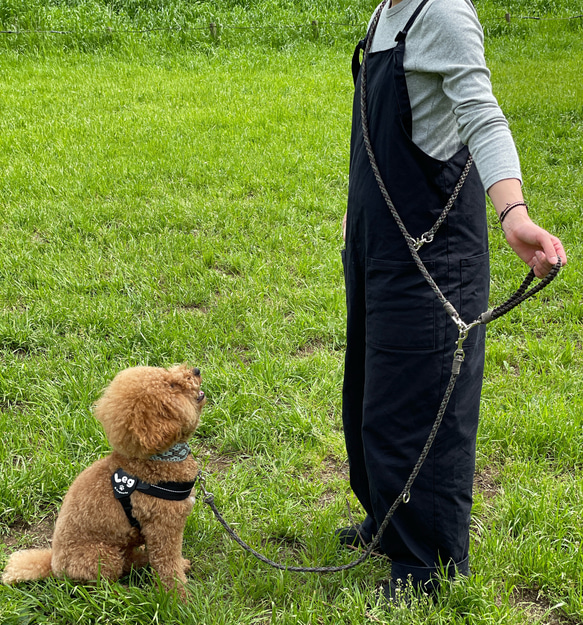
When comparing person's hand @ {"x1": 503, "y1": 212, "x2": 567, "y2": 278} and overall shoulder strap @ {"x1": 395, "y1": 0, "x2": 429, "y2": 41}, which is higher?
overall shoulder strap @ {"x1": 395, "y1": 0, "x2": 429, "y2": 41}

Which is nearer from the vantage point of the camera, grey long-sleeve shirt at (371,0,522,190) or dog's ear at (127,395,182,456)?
grey long-sleeve shirt at (371,0,522,190)

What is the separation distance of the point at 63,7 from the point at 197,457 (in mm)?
13389

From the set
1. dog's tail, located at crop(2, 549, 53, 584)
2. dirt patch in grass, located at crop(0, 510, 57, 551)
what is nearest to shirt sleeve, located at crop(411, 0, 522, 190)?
dog's tail, located at crop(2, 549, 53, 584)

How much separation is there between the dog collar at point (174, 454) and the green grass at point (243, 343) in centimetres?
46

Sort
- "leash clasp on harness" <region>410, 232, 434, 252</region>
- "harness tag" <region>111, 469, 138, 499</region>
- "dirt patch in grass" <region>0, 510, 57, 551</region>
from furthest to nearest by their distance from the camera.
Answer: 1. "dirt patch in grass" <region>0, 510, 57, 551</region>
2. "harness tag" <region>111, 469, 138, 499</region>
3. "leash clasp on harness" <region>410, 232, 434, 252</region>

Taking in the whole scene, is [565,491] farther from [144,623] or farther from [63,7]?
[63,7]

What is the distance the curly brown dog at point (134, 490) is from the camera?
1.95 meters

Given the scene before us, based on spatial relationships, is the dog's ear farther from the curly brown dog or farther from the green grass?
the green grass

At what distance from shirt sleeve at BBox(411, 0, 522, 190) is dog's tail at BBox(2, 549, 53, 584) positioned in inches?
78.7

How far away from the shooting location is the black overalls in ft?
5.76

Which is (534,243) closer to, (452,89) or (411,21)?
(452,89)

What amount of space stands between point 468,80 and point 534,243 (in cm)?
48

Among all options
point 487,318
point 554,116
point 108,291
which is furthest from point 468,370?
point 554,116

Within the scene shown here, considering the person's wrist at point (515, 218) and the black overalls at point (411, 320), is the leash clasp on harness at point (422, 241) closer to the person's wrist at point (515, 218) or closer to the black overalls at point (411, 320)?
the black overalls at point (411, 320)
